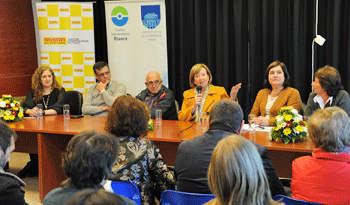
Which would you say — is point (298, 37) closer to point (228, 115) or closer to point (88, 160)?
point (228, 115)

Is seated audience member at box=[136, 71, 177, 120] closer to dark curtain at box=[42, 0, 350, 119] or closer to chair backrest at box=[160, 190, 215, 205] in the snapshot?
dark curtain at box=[42, 0, 350, 119]

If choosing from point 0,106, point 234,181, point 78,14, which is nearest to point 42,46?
point 78,14

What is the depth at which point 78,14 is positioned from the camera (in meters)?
6.04

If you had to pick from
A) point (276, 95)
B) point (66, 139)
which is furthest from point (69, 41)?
point (276, 95)

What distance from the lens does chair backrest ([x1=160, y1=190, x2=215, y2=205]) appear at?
70.0 inches

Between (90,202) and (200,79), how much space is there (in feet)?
11.8

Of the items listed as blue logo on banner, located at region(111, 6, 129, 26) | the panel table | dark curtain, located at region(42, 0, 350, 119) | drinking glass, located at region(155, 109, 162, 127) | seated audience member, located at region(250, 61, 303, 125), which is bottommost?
the panel table

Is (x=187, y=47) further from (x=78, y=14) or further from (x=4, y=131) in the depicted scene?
(x=4, y=131)

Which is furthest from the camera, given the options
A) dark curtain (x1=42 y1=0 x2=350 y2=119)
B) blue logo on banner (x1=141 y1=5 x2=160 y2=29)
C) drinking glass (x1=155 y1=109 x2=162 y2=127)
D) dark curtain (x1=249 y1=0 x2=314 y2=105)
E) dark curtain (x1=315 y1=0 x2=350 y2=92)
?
blue logo on banner (x1=141 y1=5 x2=160 y2=29)

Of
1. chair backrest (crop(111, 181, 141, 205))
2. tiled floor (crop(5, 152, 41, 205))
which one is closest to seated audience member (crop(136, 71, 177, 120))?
tiled floor (crop(5, 152, 41, 205))

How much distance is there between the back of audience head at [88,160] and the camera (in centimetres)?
156

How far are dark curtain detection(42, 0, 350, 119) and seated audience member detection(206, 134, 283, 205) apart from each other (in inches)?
160

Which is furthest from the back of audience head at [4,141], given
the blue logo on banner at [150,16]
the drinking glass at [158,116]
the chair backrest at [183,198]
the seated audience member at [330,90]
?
the blue logo on banner at [150,16]

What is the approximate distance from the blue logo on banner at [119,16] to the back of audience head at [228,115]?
384 centimetres
